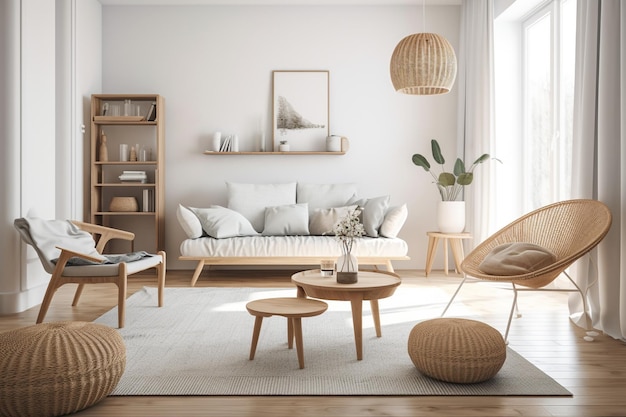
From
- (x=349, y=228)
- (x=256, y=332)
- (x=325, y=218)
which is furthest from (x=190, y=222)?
(x=256, y=332)

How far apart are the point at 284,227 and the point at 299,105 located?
1534mm

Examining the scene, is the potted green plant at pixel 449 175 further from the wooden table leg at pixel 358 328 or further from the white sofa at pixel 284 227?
the wooden table leg at pixel 358 328

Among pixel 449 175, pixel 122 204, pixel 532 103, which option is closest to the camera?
pixel 532 103

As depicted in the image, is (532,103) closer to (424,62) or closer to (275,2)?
(424,62)

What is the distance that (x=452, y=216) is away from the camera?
572 centimetres

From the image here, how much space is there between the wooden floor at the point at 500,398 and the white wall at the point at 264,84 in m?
2.28

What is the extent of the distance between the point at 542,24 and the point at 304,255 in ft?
10.4

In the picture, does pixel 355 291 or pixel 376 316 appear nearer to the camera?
pixel 355 291

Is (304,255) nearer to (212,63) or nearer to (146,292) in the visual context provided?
(146,292)

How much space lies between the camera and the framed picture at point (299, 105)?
6.36 meters

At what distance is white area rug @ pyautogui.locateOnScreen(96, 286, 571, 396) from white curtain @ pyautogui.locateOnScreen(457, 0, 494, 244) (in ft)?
6.45

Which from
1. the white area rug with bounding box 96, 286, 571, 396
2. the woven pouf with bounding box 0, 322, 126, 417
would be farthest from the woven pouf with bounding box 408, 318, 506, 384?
the woven pouf with bounding box 0, 322, 126, 417

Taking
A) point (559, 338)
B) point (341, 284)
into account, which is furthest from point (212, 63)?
→ point (559, 338)

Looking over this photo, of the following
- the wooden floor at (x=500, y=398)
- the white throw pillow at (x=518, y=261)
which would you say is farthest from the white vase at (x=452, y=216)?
the white throw pillow at (x=518, y=261)
